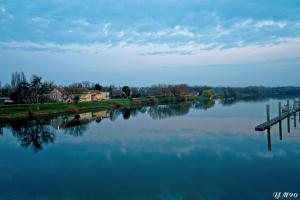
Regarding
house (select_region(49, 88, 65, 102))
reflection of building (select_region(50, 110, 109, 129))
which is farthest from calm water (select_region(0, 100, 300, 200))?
house (select_region(49, 88, 65, 102))

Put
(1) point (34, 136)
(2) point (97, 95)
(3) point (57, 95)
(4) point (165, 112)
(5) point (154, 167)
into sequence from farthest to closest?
1. (2) point (97, 95)
2. (3) point (57, 95)
3. (4) point (165, 112)
4. (1) point (34, 136)
5. (5) point (154, 167)

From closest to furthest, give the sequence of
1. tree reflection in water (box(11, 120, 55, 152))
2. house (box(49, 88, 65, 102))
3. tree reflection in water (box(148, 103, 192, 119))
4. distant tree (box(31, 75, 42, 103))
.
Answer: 1. tree reflection in water (box(11, 120, 55, 152))
2. tree reflection in water (box(148, 103, 192, 119))
3. distant tree (box(31, 75, 42, 103))
4. house (box(49, 88, 65, 102))

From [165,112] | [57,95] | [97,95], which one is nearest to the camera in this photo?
[165,112]

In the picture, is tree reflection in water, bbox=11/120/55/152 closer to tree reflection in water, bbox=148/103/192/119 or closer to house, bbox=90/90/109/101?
tree reflection in water, bbox=148/103/192/119

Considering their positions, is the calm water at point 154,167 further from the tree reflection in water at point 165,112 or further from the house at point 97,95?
the house at point 97,95

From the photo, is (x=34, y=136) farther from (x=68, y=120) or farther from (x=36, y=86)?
(x=36, y=86)

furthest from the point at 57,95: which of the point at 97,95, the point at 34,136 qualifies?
the point at 34,136

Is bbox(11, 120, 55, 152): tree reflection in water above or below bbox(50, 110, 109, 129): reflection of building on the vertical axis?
below

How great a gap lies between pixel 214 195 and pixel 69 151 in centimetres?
837

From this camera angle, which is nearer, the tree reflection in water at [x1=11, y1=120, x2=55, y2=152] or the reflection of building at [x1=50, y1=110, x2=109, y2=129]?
the tree reflection in water at [x1=11, y1=120, x2=55, y2=152]

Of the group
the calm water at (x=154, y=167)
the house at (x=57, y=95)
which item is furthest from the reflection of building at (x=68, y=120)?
the house at (x=57, y=95)

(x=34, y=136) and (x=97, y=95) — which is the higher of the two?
(x=97, y=95)

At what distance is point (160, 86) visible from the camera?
82875mm

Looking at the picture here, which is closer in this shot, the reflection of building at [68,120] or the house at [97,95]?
the reflection of building at [68,120]
